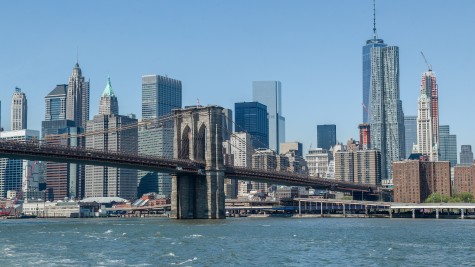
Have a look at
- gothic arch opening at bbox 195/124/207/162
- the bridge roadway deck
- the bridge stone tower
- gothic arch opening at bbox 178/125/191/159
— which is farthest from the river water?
gothic arch opening at bbox 178/125/191/159

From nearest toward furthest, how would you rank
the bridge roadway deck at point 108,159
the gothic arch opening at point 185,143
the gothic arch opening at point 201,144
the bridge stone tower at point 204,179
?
the bridge roadway deck at point 108,159
the bridge stone tower at point 204,179
the gothic arch opening at point 201,144
the gothic arch opening at point 185,143

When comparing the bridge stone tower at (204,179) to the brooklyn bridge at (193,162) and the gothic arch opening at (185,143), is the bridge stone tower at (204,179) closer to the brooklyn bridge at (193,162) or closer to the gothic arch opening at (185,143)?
the brooklyn bridge at (193,162)

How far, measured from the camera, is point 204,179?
126m

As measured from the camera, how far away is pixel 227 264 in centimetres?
5197

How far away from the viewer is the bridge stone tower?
410ft

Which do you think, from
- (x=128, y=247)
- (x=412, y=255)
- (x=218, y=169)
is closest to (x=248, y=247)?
(x=128, y=247)

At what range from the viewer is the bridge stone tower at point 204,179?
124938mm

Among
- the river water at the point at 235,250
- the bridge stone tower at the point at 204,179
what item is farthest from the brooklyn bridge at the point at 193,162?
the river water at the point at 235,250

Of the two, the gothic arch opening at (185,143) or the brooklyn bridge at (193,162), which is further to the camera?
the gothic arch opening at (185,143)

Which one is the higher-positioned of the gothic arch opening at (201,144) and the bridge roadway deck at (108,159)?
the gothic arch opening at (201,144)

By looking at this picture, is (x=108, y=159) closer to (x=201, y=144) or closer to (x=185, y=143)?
(x=201, y=144)

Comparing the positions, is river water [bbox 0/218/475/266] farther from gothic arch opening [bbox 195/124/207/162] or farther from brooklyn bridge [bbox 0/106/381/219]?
gothic arch opening [bbox 195/124/207/162]

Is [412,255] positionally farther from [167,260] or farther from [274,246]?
[167,260]

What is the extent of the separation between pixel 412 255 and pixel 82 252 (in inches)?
970
